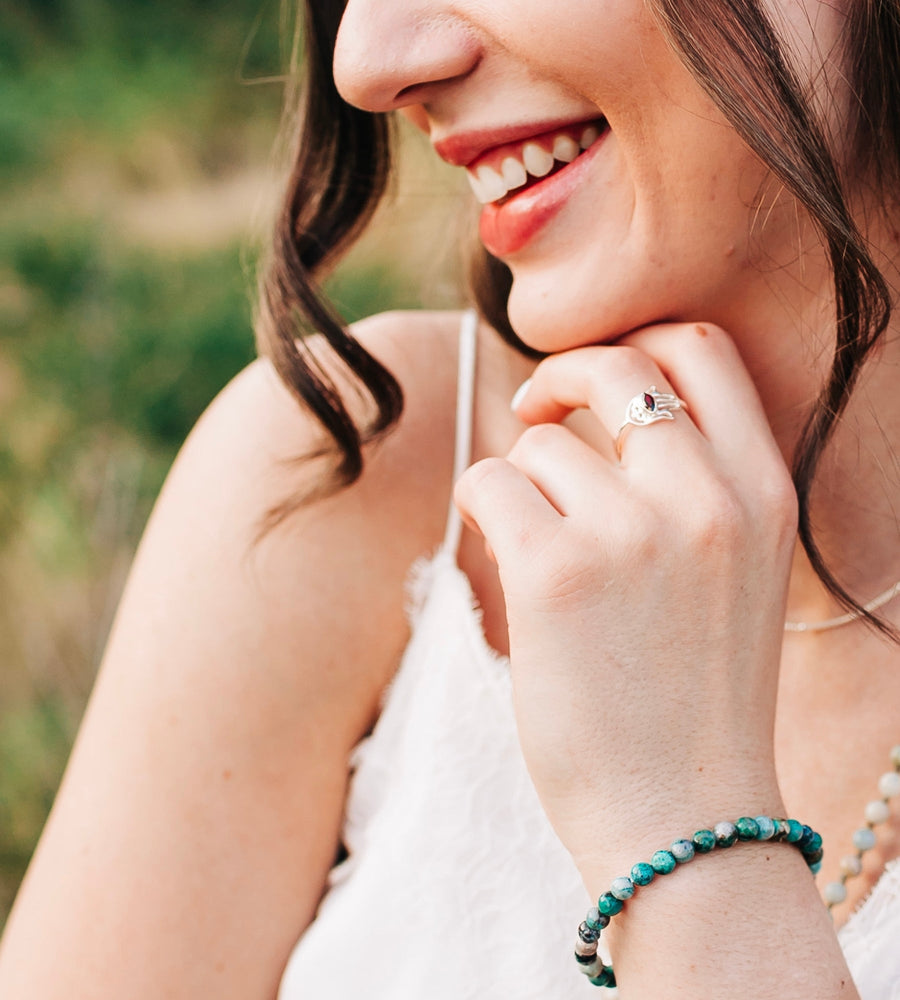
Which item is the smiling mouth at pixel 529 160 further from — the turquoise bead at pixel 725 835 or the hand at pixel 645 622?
the turquoise bead at pixel 725 835

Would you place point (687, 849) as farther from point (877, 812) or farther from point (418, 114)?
point (418, 114)

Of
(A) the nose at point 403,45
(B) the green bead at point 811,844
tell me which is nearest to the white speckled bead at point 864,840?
(B) the green bead at point 811,844

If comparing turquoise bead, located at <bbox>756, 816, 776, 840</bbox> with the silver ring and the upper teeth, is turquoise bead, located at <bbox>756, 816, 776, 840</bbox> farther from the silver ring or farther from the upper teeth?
the upper teeth

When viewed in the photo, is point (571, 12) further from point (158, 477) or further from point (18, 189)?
point (18, 189)

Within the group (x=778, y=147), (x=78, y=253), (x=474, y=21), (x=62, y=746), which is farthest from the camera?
(x=78, y=253)

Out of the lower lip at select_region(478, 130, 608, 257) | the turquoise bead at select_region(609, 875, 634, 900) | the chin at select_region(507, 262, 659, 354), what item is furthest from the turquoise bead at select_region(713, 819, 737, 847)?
the lower lip at select_region(478, 130, 608, 257)

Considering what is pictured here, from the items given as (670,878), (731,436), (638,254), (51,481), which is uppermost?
(638,254)

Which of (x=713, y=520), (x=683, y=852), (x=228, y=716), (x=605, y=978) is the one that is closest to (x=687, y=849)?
(x=683, y=852)

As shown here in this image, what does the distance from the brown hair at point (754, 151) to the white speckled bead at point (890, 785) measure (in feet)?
0.68

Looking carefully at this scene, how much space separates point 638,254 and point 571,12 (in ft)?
0.97

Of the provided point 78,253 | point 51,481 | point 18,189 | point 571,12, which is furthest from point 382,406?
point 18,189

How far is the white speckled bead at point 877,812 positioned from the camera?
1.49 metres

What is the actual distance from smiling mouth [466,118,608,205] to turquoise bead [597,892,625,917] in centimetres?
89

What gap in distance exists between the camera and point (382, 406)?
1.67 meters
